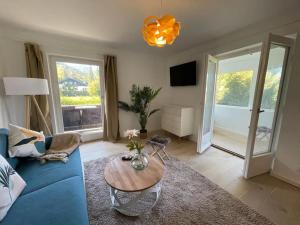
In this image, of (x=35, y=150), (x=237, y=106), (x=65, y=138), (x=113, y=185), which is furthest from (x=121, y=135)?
(x=237, y=106)

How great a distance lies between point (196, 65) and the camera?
10.7ft

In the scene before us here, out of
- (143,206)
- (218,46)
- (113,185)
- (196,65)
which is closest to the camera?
(113,185)

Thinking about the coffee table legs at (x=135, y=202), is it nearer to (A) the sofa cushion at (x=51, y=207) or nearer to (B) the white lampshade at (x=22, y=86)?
(A) the sofa cushion at (x=51, y=207)

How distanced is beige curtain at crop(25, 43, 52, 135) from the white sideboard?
272cm

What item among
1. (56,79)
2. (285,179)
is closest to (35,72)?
→ (56,79)

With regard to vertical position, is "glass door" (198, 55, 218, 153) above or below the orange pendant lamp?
below

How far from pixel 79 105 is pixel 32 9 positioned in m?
1.93

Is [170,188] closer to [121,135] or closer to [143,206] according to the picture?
[143,206]

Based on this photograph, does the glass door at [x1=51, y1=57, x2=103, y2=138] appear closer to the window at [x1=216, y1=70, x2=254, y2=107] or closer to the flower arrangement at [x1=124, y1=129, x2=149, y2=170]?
the flower arrangement at [x1=124, y1=129, x2=149, y2=170]

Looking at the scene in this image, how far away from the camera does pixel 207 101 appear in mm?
2836

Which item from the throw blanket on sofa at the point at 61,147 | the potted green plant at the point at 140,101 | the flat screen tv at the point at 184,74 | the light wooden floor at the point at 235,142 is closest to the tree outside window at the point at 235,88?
the flat screen tv at the point at 184,74

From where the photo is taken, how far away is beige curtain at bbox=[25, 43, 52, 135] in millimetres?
2539

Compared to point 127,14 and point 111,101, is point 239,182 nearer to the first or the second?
point 127,14

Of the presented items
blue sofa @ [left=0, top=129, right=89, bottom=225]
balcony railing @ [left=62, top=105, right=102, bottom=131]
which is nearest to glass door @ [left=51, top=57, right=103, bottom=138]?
balcony railing @ [left=62, top=105, right=102, bottom=131]
